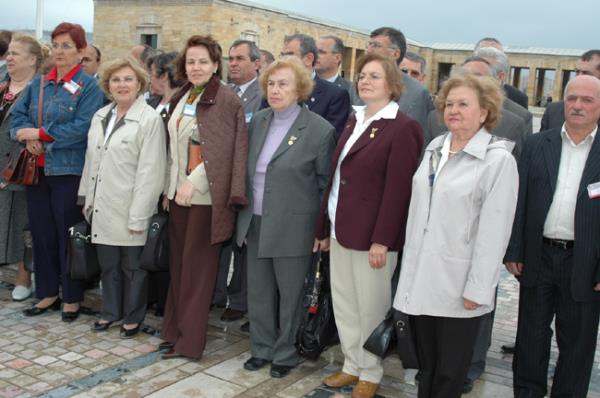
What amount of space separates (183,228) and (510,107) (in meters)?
2.48

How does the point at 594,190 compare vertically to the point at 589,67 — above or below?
below

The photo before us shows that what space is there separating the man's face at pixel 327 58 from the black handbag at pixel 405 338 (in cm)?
329

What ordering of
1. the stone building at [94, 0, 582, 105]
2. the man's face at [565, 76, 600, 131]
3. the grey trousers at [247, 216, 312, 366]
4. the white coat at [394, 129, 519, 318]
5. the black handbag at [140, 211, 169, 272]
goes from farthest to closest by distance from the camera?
the stone building at [94, 0, 582, 105] → the black handbag at [140, 211, 169, 272] → the grey trousers at [247, 216, 312, 366] → the man's face at [565, 76, 600, 131] → the white coat at [394, 129, 519, 318]

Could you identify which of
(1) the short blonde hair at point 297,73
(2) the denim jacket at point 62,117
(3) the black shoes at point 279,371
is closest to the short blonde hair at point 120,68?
(2) the denim jacket at point 62,117

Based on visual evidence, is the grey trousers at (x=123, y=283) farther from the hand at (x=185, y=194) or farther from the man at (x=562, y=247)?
the man at (x=562, y=247)

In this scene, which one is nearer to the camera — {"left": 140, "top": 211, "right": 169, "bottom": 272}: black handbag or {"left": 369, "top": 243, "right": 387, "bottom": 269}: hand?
{"left": 369, "top": 243, "right": 387, "bottom": 269}: hand

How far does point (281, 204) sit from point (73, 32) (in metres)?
2.43

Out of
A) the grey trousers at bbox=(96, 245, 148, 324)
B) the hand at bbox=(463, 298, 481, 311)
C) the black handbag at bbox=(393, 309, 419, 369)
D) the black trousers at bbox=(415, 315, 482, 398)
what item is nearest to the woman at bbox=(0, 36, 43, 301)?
the grey trousers at bbox=(96, 245, 148, 324)

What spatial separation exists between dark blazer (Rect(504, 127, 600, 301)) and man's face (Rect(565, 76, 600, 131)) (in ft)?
0.40

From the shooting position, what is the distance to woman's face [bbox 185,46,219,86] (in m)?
4.51

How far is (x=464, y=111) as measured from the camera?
3.35 metres

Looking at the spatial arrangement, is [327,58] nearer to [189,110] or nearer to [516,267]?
[189,110]

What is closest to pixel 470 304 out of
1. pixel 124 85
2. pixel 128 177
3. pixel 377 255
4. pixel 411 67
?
pixel 377 255

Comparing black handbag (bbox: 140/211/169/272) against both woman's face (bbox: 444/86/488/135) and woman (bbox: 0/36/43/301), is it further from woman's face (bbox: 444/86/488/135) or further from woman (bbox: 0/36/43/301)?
woman's face (bbox: 444/86/488/135)
